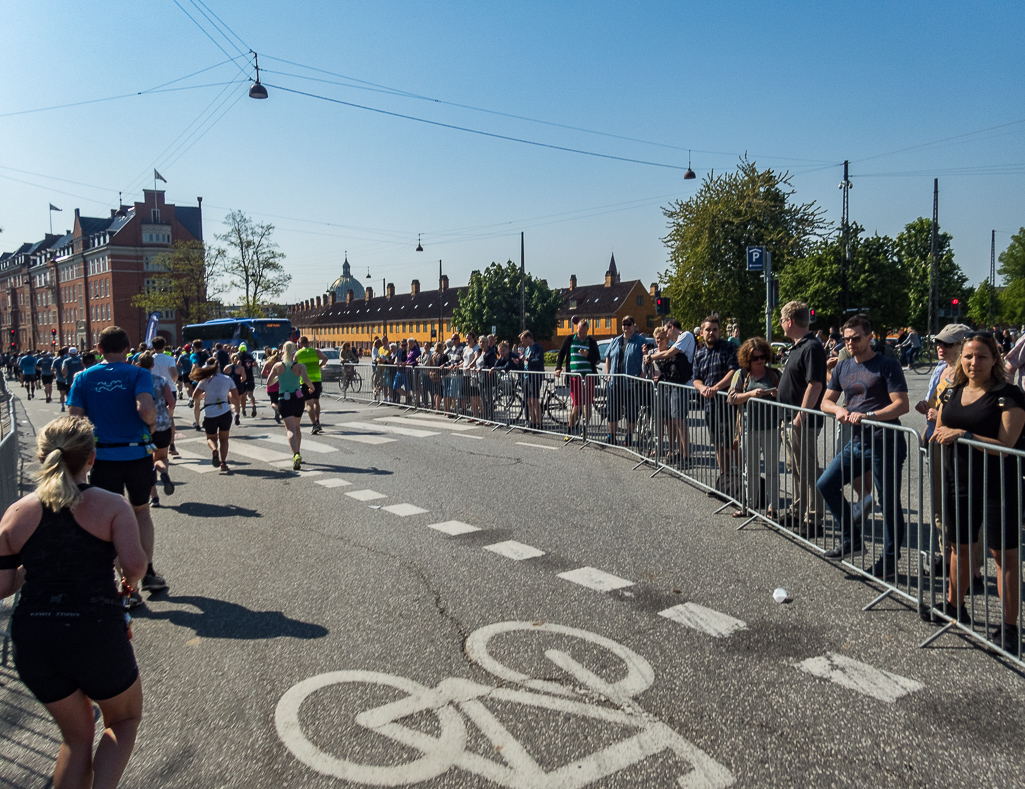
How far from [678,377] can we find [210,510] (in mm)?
6129

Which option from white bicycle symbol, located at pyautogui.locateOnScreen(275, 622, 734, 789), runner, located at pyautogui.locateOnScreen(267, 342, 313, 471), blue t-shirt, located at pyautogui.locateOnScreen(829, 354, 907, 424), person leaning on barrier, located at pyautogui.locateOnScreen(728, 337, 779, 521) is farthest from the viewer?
runner, located at pyautogui.locateOnScreen(267, 342, 313, 471)

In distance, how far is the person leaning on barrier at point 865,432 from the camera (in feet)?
17.5

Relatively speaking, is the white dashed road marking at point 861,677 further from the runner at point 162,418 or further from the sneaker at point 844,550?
the runner at point 162,418

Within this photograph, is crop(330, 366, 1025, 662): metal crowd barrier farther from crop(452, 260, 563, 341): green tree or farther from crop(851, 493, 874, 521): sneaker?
crop(452, 260, 563, 341): green tree

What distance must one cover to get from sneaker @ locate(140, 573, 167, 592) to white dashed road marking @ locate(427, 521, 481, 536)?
2513 millimetres

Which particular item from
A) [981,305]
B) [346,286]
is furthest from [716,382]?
[346,286]

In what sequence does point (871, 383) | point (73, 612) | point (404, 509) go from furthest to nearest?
1. point (404, 509)
2. point (871, 383)
3. point (73, 612)

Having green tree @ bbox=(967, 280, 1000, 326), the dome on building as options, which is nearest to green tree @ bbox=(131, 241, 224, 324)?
green tree @ bbox=(967, 280, 1000, 326)

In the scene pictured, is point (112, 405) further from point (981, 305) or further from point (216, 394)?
point (981, 305)

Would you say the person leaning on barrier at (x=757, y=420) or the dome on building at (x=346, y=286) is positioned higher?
the dome on building at (x=346, y=286)

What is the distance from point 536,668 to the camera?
4.27 metres

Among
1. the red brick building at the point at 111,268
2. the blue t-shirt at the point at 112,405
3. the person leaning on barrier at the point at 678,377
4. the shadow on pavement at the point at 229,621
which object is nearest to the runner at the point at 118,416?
the blue t-shirt at the point at 112,405

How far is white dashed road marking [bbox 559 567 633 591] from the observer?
5.66 m

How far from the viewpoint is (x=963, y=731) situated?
350cm
